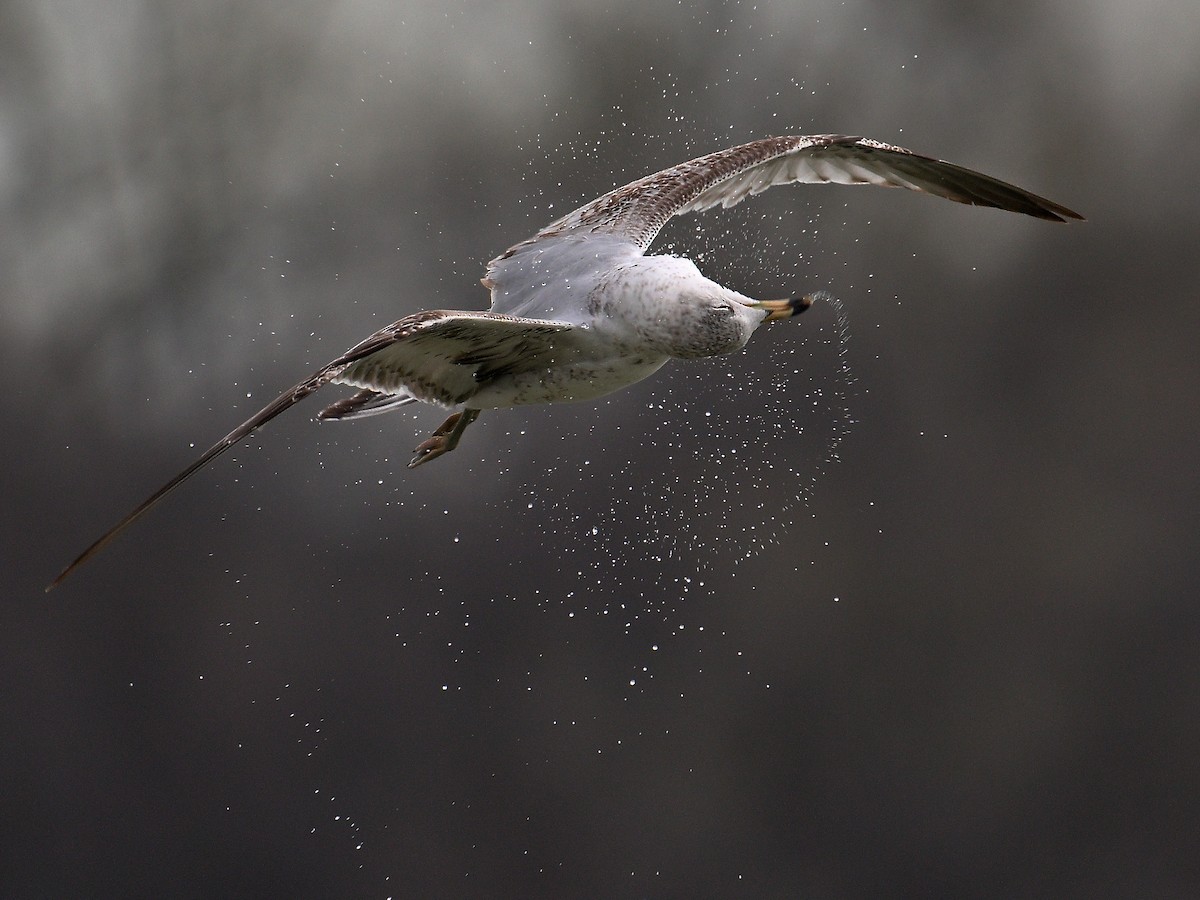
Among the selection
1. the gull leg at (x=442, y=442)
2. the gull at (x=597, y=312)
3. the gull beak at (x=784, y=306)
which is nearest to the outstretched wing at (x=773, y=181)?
the gull at (x=597, y=312)

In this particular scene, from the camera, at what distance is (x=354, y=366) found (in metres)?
2.03

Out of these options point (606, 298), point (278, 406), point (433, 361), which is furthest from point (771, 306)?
point (278, 406)

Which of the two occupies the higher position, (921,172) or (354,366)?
(354,366)

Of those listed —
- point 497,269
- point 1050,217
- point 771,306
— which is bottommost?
point 1050,217

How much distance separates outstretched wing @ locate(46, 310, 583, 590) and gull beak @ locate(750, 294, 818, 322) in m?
0.31

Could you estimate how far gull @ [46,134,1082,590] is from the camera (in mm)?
1974

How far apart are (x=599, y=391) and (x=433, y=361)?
11.1 inches

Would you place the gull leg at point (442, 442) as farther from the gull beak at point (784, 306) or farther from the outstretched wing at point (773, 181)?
the gull beak at point (784, 306)

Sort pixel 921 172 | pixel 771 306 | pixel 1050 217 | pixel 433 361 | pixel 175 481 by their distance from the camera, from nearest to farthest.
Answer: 1. pixel 175 481
2. pixel 771 306
3. pixel 433 361
4. pixel 1050 217
5. pixel 921 172

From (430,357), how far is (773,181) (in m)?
0.94

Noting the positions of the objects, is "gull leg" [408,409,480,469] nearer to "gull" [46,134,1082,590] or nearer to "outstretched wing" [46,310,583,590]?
"gull" [46,134,1082,590]

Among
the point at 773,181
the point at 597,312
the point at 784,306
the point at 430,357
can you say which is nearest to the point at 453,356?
Answer: the point at 430,357

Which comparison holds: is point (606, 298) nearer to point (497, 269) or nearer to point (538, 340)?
point (538, 340)

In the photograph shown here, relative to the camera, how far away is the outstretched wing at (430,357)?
1.80 metres
